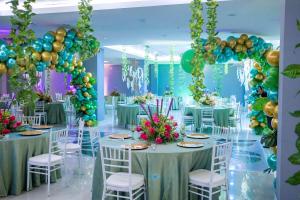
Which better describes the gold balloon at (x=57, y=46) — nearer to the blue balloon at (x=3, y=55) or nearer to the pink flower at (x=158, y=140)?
the blue balloon at (x=3, y=55)

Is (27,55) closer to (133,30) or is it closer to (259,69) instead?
(133,30)

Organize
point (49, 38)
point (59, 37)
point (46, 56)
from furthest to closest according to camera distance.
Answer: point (59, 37) → point (49, 38) → point (46, 56)

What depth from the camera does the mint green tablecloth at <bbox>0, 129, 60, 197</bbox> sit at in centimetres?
400

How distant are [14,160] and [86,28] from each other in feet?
8.50

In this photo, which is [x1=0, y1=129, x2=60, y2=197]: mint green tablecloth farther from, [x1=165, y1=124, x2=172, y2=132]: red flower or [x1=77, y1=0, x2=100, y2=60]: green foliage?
[x1=77, y1=0, x2=100, y2=60]: green foliage

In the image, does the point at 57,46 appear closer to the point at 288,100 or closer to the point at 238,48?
the point at 238,48

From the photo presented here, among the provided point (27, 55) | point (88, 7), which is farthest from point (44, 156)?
point (88, 7)

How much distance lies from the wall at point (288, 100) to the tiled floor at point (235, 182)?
840 millimetres

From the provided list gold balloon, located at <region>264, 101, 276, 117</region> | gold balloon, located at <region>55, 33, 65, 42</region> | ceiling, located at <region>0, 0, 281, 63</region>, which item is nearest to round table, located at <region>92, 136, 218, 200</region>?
gold balloon, located at <region>264, 101, 276, 117</region>

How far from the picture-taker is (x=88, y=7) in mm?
5207

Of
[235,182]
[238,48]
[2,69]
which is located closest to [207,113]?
[238,48]

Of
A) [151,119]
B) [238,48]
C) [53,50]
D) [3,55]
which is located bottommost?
[151,119]

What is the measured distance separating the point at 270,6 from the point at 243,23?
163cm

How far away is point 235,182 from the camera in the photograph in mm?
4578
